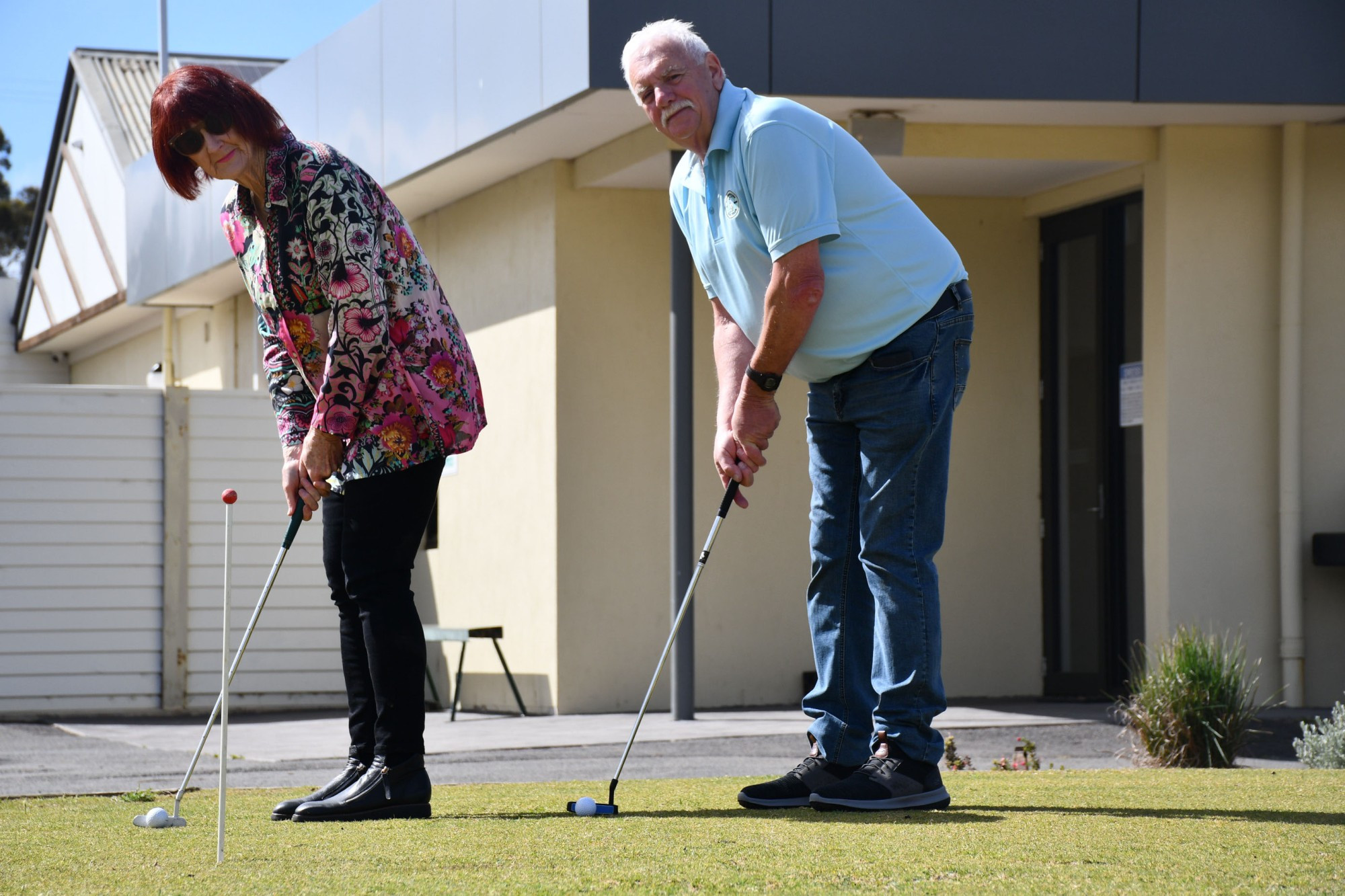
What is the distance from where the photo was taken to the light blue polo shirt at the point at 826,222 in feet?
12.1

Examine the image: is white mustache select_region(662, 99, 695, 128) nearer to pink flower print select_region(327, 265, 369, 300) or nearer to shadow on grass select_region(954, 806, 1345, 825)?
pink flower print select_region(327, 265, 369, 300)

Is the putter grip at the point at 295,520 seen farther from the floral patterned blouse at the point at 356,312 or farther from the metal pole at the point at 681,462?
the metal pole at the point at 681,462

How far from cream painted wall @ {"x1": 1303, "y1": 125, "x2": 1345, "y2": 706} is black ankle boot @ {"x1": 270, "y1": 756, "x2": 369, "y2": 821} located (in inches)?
256

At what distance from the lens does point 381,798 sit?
3.83 meters

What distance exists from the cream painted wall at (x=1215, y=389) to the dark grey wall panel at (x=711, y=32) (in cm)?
245

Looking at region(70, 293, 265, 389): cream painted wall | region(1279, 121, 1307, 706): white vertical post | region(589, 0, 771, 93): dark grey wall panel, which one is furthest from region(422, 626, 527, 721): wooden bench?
region(1279, 121, 1307, 706): white vertical post

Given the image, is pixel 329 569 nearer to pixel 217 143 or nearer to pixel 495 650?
pixel 217 143

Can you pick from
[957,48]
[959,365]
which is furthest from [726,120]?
[957,48]

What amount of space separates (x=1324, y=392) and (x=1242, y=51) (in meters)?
1.93

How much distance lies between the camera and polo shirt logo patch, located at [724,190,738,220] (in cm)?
384

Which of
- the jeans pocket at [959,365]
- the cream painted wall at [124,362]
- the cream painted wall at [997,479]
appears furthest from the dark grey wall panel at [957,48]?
the cream painted wall at [124,362]


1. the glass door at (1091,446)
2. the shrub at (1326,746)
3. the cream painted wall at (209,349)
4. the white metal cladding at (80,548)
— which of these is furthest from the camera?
the cream painted wall at (209,349)

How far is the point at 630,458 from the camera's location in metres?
9.83

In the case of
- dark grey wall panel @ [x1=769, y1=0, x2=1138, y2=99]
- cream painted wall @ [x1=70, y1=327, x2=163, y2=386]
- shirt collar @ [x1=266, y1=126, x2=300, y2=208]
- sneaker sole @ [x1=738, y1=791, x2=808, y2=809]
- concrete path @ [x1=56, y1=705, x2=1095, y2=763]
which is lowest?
concrete path @ [x1=56, y1=705, x2=1095, y2=763]
